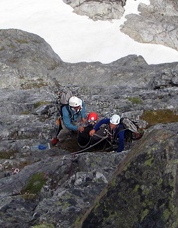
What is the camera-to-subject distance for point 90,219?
8.66 m

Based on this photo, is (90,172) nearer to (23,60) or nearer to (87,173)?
(87,173)

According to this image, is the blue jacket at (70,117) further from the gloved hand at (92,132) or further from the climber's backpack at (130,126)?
the climber's backpack at (130,126)

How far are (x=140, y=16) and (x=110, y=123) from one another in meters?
99.9

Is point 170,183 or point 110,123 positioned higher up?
point 170,183

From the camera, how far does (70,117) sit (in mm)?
20703

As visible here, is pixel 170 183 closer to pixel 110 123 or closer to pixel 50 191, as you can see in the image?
pixel 50 191

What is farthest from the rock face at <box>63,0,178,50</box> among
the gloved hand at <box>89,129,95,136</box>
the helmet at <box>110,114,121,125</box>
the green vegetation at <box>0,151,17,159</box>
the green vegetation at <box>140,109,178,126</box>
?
the helmet at <box>110,114,121,125</box>

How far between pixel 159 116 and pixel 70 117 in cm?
840

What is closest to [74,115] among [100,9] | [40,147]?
[40,147]

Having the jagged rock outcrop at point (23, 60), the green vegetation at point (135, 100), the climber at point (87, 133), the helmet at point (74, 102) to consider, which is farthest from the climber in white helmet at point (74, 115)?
the jagged rock outcrop at point (23, 60)

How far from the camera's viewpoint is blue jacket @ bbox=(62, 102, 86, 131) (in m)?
20.2

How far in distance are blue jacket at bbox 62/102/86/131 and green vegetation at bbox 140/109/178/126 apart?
21.0 ft

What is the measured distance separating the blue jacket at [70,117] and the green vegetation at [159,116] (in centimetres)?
641

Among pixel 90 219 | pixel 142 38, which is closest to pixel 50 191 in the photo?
pixel 90 219
